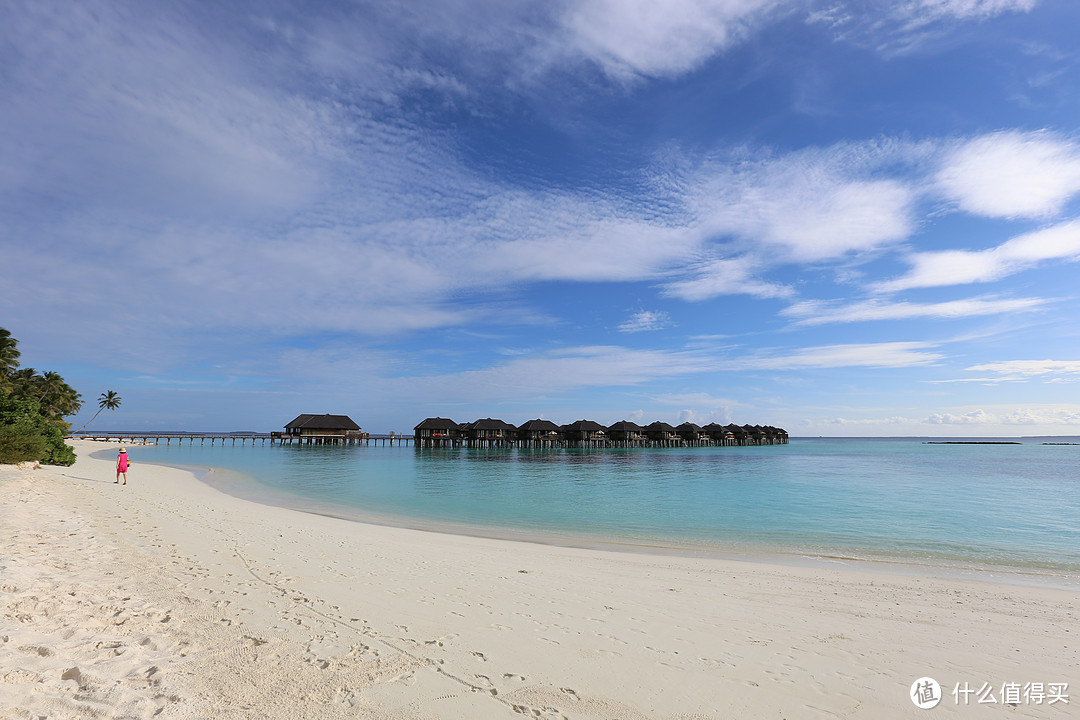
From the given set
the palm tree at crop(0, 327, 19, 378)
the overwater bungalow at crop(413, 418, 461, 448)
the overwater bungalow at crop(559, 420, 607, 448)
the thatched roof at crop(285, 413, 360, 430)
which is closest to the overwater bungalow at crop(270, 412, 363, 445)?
the thatched roof at crop(285, 413, 360, 430)

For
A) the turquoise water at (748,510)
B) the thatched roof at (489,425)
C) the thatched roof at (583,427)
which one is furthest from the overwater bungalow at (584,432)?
the turquoise water at (748,510)

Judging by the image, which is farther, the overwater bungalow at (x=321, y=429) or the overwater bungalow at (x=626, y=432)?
the overwater bungalow at (x=626, y=432)

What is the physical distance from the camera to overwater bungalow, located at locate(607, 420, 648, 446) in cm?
9338

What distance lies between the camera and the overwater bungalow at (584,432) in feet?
290

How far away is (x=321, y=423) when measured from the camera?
82562 mm

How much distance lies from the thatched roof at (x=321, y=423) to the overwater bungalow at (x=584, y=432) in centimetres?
3646

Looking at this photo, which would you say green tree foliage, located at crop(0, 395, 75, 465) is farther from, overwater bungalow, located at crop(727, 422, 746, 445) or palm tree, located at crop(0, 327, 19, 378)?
overwater bungalow, located at crop(727, 422, 746, 445)

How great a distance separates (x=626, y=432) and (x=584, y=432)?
374 inches

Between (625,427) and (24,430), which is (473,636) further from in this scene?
(625,427)

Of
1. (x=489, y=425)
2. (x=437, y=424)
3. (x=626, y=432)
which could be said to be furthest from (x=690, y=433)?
(x=437, y=424)

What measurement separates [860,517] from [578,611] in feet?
52.0

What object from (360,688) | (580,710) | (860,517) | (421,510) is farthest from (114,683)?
(860,517)

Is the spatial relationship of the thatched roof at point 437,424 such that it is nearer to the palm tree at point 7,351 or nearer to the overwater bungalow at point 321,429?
the overwater bungalow at point 321,429

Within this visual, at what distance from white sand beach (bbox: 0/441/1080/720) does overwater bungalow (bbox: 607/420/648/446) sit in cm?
8505
